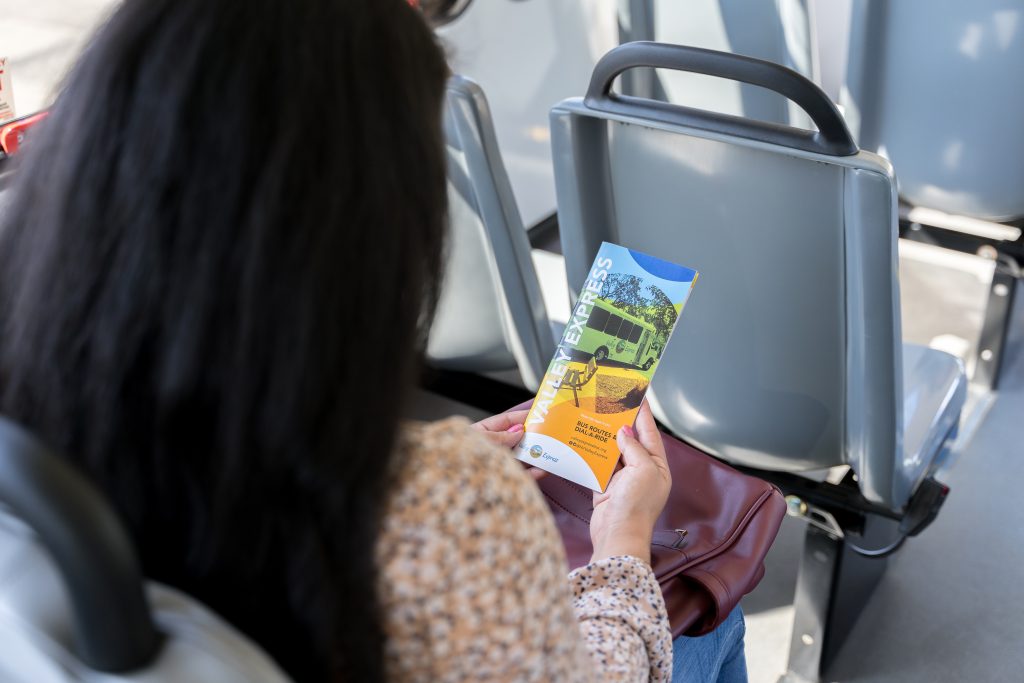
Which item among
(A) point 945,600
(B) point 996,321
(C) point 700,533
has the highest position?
(C) point 700,533

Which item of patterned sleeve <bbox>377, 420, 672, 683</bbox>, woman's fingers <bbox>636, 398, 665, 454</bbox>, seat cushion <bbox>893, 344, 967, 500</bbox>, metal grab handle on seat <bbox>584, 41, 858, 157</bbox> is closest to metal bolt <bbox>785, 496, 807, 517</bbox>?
seat cushion <bbox>893, 344, 967, 500</bbox>

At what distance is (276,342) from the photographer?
1.79 feet

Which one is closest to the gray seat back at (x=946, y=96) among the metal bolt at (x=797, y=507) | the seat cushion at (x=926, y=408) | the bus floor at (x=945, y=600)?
the bus floor at (x=945, y=600)

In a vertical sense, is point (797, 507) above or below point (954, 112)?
below

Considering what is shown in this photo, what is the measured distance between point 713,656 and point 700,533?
0.51 feet

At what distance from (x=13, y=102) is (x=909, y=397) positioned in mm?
1399

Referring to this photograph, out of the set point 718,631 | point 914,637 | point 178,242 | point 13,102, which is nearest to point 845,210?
point 718,631

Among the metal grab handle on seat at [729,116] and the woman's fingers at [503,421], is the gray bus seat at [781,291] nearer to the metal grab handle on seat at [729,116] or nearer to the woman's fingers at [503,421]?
the metal grab handle on seat at [729,116]

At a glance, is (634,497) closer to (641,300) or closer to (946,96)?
(641,300)

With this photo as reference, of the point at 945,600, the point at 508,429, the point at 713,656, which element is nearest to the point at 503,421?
the point at 508,429

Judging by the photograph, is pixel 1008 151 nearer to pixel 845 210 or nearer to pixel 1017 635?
pixel 1017 635

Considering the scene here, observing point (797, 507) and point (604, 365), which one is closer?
point (604, 365)

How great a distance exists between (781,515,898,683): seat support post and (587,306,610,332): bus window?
2.03 feet

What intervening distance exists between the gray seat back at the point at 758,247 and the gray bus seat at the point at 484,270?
0.08 metres
